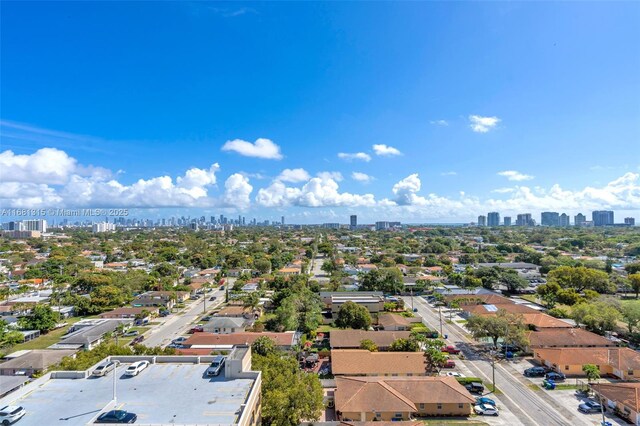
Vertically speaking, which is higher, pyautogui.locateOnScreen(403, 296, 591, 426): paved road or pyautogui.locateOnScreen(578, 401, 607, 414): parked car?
pyautogui.locateOnScreen(578, 401, 607, 414): parked car

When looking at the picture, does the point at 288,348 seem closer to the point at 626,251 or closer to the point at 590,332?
the point at 590,332

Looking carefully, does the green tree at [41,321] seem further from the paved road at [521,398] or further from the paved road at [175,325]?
the paved road at [521,398]

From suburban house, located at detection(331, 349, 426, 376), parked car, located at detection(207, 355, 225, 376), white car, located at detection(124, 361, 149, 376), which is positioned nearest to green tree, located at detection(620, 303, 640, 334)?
suburban house, located at detection(331, 349, 426, 376)

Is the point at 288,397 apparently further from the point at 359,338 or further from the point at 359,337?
the point at 359,337

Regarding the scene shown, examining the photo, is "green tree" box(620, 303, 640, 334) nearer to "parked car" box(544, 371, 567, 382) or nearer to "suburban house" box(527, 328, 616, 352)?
"suburban house" box(527, 328, 616, 352)

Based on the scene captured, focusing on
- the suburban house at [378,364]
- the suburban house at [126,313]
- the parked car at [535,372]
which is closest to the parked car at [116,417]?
the suburban house at [378,364]

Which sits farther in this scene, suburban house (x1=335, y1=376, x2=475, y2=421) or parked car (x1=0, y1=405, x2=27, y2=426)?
suburban house (x1=335, y1=376, x2=475, y2=421)

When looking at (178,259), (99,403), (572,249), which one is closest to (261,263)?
(178,259)

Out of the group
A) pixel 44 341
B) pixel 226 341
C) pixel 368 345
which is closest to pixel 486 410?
pixel 368 345
